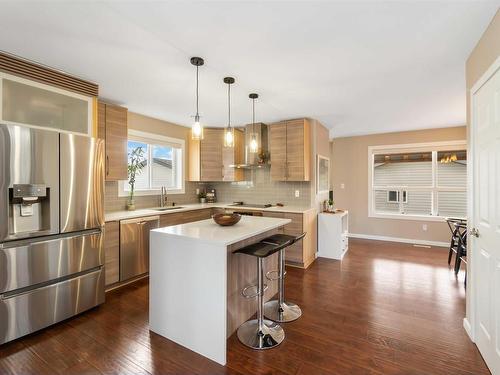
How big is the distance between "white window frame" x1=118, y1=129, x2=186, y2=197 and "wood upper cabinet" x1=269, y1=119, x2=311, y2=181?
183 cm

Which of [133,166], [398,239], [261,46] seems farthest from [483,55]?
[398,239]

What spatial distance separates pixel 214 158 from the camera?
16.6 feet

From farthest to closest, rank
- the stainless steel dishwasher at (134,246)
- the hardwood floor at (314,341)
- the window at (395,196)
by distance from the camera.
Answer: the window at (395,196) → the stainless steel dishwasher at (134,246) → the hardwood floor at (314,341)

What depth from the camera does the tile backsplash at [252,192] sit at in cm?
455

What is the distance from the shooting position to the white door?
1.73 meters

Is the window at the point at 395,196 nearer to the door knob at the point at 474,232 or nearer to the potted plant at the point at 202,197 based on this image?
the door knob at the point at 474,232

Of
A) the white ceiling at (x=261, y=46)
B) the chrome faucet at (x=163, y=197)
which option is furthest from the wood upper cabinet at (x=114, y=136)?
the chrome faucet at (x=163, y=197)

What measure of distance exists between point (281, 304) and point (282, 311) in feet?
0.22

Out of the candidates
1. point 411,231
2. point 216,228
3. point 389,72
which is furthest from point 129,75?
point 411,231

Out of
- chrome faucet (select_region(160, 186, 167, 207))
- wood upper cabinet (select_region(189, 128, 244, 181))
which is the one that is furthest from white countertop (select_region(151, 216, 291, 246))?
wood upper cabinet (select_region(189, 128, 244, 181))

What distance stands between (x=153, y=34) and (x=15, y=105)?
59.2 inches

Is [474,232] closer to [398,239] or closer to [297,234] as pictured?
[297,234]

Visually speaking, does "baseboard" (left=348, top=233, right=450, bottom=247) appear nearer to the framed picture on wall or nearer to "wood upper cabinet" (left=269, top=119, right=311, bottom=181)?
the framed picture on wall

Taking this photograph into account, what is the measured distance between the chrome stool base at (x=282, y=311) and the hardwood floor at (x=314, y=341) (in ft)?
0.29
